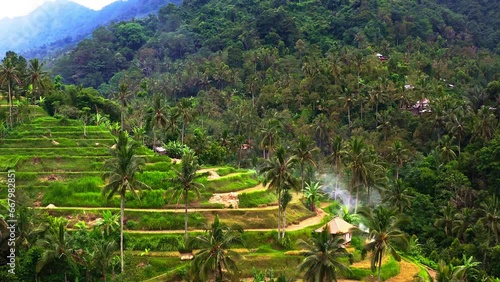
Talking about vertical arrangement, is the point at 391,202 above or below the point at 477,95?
below

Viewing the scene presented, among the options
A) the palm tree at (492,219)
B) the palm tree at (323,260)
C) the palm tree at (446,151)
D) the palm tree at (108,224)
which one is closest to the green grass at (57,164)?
the palm tree at (108,224)

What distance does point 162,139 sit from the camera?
94000 millimetres

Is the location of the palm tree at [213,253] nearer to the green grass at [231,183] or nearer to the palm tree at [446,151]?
the green grass at [231,183]

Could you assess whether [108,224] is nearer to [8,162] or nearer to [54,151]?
[8,162]

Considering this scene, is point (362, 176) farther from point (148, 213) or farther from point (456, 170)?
point (148, 213)

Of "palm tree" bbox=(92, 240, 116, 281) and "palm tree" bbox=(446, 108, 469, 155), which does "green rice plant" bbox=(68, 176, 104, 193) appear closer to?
"palm tree" bbox=(92, 240, 116, 281)

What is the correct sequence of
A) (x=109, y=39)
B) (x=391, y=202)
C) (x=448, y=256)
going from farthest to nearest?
(x=109, y=39) → (x=391, y=202) → (x=448, y=256)

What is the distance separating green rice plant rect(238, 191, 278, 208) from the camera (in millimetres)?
63375

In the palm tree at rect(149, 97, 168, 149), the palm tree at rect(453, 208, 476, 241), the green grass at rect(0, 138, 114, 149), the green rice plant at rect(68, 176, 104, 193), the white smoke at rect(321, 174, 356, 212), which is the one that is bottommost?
the white smoke at rect(321, 174, 356, 212)

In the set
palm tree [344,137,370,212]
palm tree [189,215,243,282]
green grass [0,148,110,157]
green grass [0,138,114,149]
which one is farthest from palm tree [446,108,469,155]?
green grass [0,148,110,157]

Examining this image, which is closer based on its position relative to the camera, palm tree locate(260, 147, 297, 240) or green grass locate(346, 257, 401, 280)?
green grass locate(346, 257, 401, 280)

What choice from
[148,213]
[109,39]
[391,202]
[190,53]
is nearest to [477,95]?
[391,202]

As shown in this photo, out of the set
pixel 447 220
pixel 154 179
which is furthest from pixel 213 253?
pixel 447 220

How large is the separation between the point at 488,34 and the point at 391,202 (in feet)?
382
